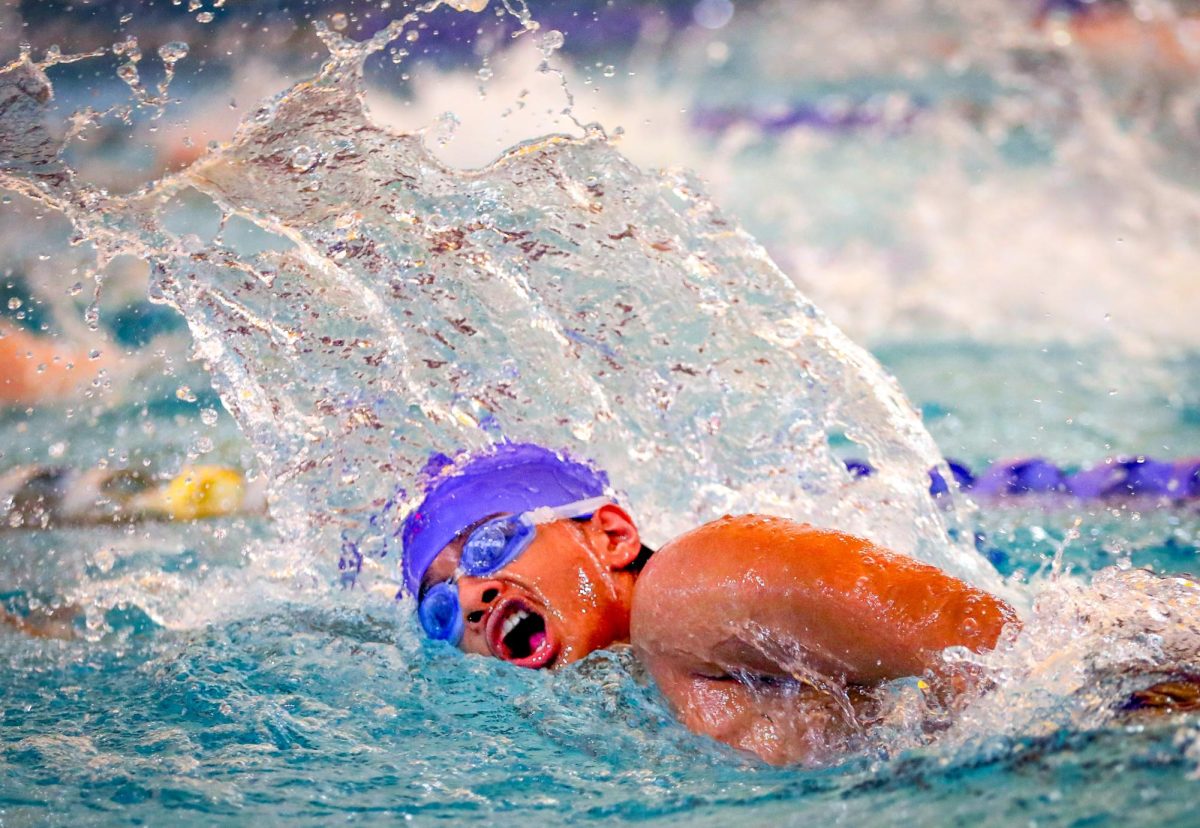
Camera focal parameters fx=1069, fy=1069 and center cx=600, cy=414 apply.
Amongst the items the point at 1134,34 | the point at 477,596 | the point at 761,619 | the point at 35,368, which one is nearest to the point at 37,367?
the point at 35,368

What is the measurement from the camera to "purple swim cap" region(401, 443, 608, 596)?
84.9 inches

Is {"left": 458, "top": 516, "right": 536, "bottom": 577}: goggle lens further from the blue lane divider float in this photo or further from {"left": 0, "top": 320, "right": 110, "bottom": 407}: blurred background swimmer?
{"left": 0, "top": 320, "right": 110, "bottom": 407}: blurred background swimmer

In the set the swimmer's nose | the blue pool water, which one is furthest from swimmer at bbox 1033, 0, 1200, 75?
the swimmer's nose

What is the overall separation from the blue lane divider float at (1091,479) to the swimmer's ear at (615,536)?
198cm

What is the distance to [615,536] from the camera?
2.10 m

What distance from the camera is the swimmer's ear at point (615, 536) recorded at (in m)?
2.06

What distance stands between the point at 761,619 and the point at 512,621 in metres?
0.63

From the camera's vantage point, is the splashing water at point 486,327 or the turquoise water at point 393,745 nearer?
the turquoise water at point 393,745

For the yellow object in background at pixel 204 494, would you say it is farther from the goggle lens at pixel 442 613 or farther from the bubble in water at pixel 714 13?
the bubble in water at pixel 714 13

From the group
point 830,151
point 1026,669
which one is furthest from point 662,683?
point 830,151

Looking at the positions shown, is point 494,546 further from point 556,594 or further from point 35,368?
point 35,368

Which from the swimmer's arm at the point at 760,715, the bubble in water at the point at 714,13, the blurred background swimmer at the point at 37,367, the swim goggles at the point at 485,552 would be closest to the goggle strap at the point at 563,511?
the swim goggles at the point at 485,552

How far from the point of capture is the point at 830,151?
5895 mm

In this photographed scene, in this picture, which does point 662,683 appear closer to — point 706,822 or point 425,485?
point 706,822
